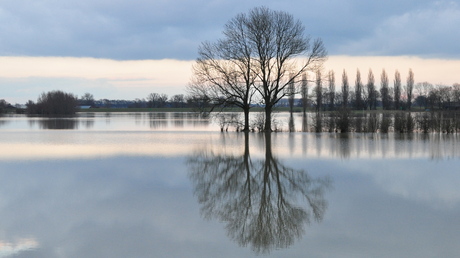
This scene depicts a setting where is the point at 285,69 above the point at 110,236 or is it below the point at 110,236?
above

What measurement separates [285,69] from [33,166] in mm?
21002

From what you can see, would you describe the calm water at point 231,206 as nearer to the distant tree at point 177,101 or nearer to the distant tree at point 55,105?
the distant tree at point 55,105

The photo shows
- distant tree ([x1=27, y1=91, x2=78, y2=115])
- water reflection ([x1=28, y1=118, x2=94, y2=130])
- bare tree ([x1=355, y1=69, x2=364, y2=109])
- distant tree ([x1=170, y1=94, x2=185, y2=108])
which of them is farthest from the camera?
distant tree ([x1=170, y1=94, x2=185, y2=108])

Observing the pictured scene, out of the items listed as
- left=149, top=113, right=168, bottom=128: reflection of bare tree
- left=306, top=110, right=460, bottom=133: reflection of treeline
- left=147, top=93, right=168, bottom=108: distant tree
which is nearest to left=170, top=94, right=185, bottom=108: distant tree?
left=147, top=93, right=168, bottom=108: distant tree

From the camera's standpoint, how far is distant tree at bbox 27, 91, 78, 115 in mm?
99000

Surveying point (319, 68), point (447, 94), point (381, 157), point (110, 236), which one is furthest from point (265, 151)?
point (447, 94)

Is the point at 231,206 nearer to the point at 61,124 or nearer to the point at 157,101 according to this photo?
the point at 61,124

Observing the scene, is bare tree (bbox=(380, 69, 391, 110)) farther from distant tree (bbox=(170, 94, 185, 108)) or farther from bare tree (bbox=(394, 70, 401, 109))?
distant tree (bbox=(170, 94, 185, 108))

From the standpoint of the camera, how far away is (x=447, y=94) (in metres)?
93.4

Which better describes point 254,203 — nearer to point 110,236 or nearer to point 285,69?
point 110,236

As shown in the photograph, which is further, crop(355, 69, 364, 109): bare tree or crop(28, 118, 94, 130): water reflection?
crop(355, 69, 364, 109): bare tree

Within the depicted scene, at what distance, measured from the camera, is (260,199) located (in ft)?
33.3

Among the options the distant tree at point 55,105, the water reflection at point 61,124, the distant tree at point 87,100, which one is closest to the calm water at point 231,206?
the water reflection at point 61,124

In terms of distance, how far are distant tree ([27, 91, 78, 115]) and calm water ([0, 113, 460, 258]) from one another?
3427 inches
